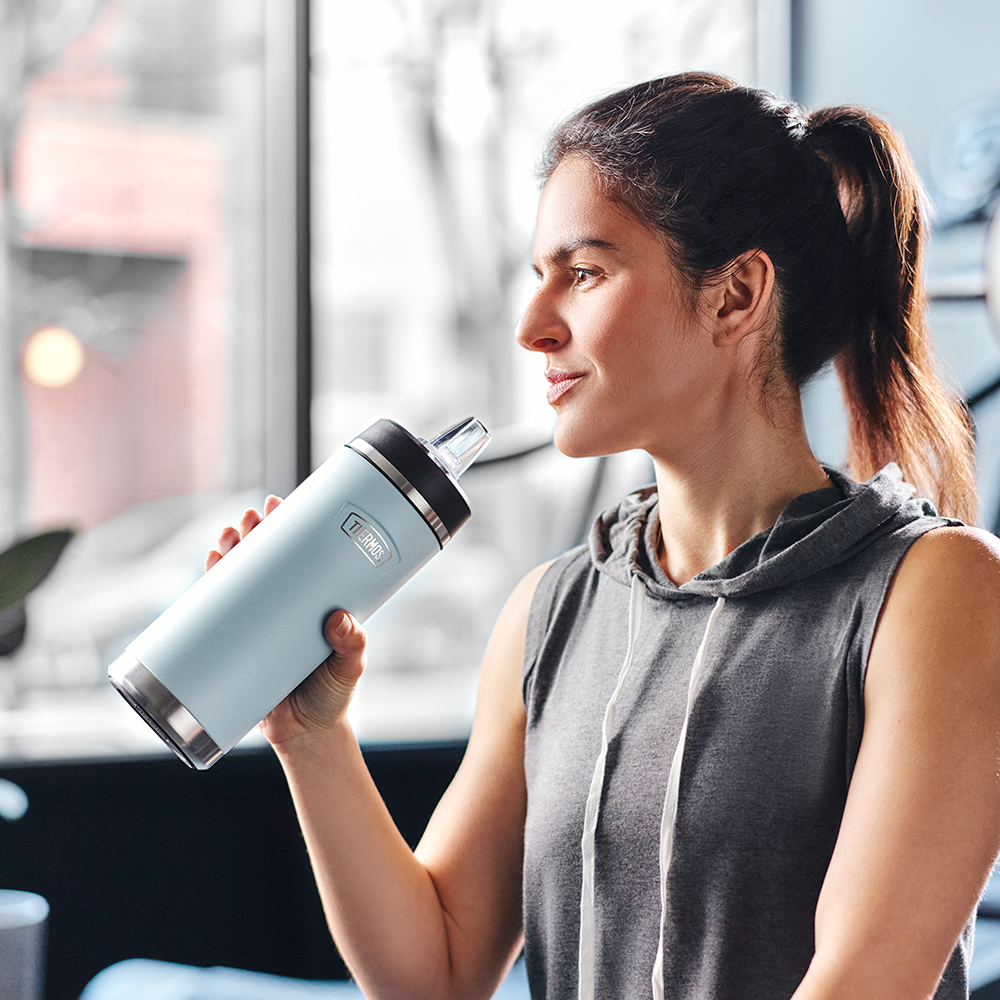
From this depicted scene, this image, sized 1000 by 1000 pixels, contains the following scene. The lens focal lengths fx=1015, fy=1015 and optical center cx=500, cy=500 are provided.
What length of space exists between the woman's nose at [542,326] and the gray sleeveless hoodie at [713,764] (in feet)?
0.66

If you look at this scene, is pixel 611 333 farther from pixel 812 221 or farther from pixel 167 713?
pixel 167 713

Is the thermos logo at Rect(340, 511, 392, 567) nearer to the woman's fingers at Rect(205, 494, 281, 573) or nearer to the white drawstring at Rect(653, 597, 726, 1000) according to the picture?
the woman's fingers at Rect(205, 494, 281, 573)

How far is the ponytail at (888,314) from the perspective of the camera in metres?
0.81

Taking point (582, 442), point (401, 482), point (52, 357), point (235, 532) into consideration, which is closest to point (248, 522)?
point (235, 532)

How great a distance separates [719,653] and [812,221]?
1.12ft

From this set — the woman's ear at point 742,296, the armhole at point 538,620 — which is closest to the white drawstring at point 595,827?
the armhole at point 538,620

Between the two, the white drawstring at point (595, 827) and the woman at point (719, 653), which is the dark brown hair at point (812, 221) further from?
the white drawstring at point (595, 827)

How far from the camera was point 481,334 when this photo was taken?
1.77 m

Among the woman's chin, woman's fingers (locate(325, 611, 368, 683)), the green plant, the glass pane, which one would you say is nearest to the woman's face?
the woman's chin

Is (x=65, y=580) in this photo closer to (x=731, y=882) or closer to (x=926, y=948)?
(x=731, y=882)

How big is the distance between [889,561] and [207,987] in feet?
3.31

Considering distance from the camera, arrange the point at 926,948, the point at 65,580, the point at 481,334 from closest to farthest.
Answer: the point at 926,948 < the point at 65,580 < the point at 481,334

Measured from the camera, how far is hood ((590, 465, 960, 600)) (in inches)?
27.7

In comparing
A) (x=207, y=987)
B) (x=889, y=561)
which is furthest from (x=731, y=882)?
(x=207, y=987)
